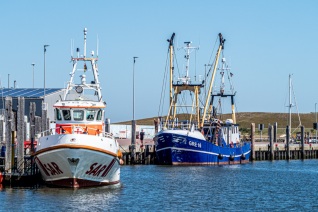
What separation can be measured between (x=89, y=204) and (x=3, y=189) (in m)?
7.91

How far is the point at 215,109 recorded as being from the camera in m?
91.3

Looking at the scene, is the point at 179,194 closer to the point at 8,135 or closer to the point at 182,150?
the point at 8,135

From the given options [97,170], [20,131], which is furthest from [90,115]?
[20,131]

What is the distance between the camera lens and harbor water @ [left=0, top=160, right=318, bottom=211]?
44312mm

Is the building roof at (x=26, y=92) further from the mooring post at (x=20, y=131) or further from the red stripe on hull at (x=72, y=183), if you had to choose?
the red stripe on hull at (x=72, y=183)

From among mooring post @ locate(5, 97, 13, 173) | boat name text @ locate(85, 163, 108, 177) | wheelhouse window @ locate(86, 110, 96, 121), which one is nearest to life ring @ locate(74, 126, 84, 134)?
wheelhouse window @ locate(86, 110, 96, 121)

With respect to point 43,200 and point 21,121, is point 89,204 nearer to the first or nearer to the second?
point 43,200

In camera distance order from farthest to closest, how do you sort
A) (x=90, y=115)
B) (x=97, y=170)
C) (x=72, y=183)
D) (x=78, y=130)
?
(x=90, y=115) < (x=78, y=130) < (x=97, y=170) < (x=72, y=183)

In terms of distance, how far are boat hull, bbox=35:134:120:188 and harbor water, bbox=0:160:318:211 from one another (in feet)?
2.06

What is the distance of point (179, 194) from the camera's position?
51188 mm

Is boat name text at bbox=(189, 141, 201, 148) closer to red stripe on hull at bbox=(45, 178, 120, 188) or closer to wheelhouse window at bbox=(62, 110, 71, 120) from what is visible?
wheelhouse window at bbox=(62, 110, 71, 120)

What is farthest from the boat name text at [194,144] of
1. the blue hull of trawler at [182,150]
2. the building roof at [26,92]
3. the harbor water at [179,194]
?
the building roof at [26,92]

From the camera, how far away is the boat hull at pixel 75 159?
47688 mm

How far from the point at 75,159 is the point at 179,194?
23.8 ft
